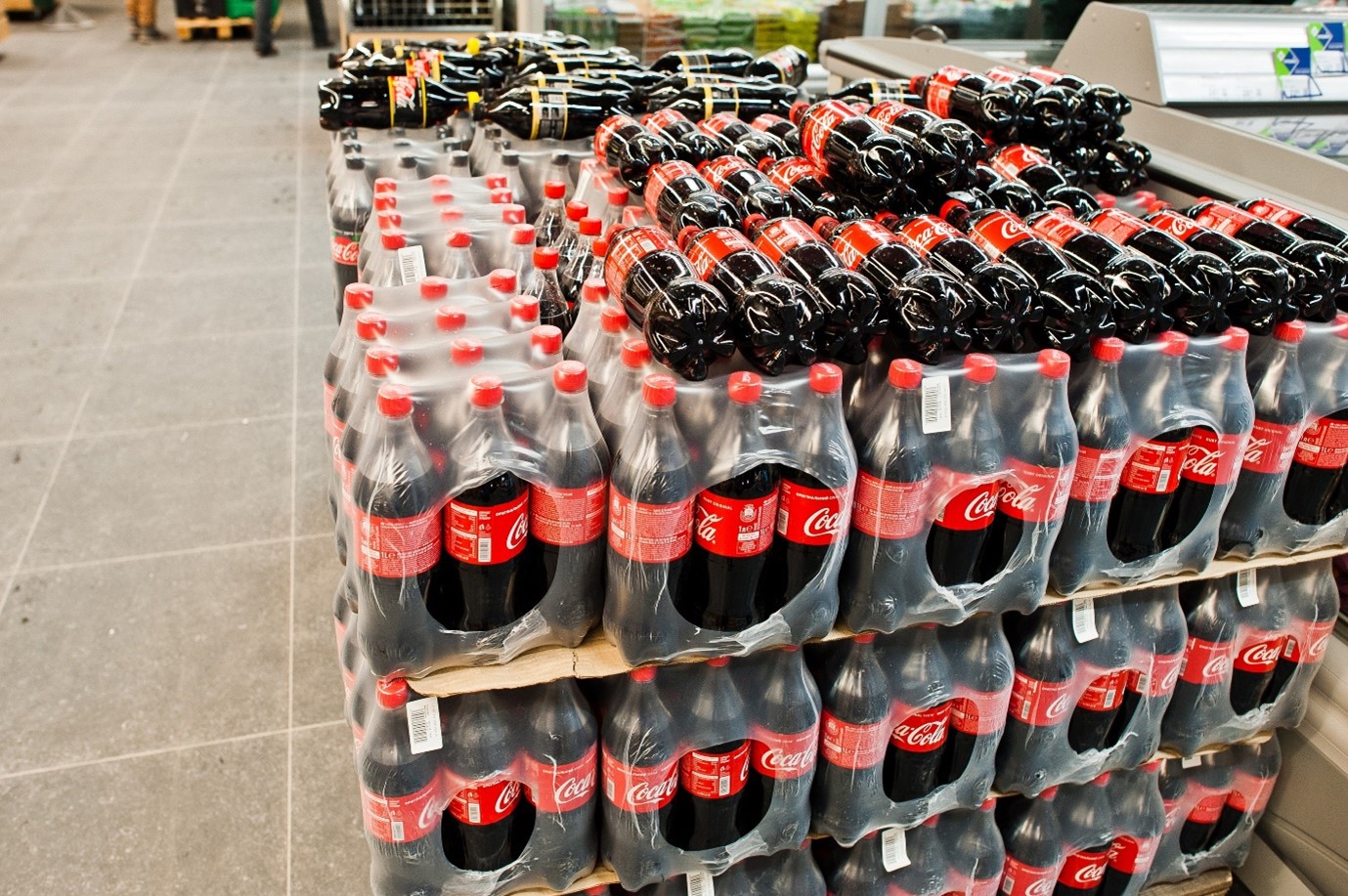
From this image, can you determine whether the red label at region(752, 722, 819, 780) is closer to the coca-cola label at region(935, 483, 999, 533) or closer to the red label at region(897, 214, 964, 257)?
the coca-cola label at region(935, 483, 999, 533)

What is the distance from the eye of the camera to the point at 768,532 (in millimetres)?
1521

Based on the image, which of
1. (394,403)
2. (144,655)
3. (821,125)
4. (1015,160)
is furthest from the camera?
(144,655)

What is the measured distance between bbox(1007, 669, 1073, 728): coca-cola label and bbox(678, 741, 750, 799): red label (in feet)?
1.83

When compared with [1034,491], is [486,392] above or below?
above

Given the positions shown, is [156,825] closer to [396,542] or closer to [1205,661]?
[396,542]

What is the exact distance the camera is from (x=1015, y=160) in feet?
7.60

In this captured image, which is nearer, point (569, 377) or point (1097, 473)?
point (569, 377)

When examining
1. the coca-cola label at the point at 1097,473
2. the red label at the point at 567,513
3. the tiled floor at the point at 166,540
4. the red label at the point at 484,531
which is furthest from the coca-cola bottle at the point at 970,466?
the tiled floor at the point at 166,540

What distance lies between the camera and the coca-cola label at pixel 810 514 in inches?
59.6

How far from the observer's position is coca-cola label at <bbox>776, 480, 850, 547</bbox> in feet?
4.96

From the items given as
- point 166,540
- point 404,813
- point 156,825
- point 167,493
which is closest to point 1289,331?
point 404,813

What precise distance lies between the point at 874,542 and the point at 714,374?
0.37 meters

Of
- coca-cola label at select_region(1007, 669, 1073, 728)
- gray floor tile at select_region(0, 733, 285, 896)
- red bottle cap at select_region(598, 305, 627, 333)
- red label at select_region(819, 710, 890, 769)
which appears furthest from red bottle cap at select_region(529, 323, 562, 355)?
gray floor tile at select_region(0, 733, 285, 896)

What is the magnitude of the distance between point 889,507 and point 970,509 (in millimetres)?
148
